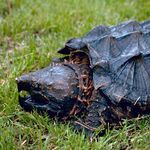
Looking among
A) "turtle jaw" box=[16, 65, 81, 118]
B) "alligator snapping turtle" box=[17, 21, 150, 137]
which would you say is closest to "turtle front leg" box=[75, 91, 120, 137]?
"alligator snapping turtle" box=[17, 21, 150, 137]

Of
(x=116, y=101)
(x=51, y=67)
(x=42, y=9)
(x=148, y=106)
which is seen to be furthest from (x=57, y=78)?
(x=42, y=9)

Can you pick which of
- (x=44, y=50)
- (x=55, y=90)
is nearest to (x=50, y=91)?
(x=55, y=90)

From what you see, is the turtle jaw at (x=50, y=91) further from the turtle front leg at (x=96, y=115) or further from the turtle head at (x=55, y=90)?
the turtle front leg at (x=96, y=115)

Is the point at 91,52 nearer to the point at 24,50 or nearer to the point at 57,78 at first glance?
the point at 57,78

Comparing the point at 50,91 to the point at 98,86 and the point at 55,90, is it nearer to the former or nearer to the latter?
the point at 55,90

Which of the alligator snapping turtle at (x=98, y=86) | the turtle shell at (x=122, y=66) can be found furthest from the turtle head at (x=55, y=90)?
the turtle shell at (x=122, y=66)

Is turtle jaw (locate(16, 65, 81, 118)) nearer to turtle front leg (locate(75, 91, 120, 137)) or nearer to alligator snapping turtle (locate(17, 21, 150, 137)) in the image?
alligator snapping turtle (locate(17, 21, 150, 137))
